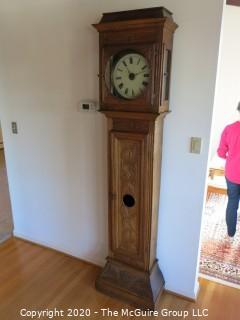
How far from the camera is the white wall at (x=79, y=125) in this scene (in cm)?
148

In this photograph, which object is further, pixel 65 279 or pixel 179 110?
pixel 65 279

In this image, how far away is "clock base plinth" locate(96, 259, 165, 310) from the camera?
1.73m

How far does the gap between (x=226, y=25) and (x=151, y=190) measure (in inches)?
118

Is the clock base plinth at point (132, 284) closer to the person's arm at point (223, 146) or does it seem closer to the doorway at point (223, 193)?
the doorway at point (223, 193)

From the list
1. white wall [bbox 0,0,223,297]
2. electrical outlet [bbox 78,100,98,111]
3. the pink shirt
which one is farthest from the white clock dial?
the pink shirt

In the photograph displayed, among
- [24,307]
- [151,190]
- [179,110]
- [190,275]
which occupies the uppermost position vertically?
[179,110]

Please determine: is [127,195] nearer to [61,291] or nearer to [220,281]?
[61,291]

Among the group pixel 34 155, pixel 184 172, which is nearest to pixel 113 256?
pixel 184 172

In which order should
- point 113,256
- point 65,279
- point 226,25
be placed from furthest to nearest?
point 226,25 < point 65,279 < point 113,256

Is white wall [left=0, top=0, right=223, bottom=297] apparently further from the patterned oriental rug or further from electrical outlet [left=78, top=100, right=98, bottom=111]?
the patterned oriental rug

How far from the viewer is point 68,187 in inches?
82.2

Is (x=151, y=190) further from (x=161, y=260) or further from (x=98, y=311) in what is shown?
(x=98, y=311)

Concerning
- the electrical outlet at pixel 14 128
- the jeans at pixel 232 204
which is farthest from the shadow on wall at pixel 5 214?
the jeans at pixel 232 204

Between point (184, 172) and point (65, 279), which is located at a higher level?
point (184, 172)
